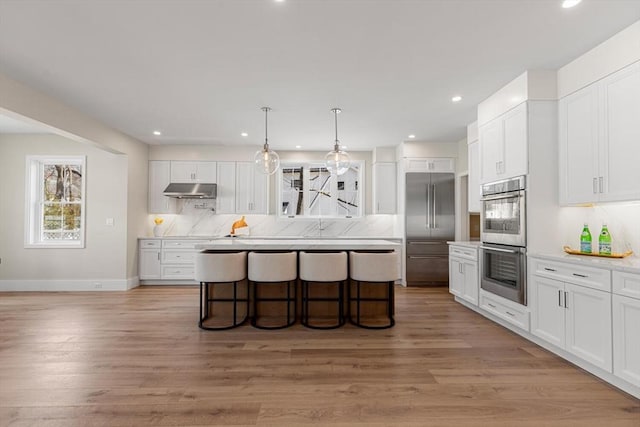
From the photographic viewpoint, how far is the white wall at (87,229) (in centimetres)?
574

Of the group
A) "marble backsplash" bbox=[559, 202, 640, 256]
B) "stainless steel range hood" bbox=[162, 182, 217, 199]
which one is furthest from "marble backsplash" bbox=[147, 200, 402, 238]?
"marble backsplash" bbox=[559, 202, 640, 256]

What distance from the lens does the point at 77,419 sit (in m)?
2.03

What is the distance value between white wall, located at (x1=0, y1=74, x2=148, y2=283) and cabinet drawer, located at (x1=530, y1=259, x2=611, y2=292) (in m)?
5.55

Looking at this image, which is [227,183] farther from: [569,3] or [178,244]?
[569,3]

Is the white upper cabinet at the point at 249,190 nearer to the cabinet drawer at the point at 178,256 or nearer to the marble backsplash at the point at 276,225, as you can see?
the marble backsplash at the point at 276,225

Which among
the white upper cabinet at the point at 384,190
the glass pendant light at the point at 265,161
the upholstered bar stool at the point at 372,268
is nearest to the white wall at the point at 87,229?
the glass pendant light at the point at 265,161

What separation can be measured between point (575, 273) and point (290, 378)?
2.41 meters

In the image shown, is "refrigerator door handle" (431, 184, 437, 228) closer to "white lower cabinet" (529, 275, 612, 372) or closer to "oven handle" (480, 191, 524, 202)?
"oven handle" (480, 191, 524, 202)

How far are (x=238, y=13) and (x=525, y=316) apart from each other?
12.1ft

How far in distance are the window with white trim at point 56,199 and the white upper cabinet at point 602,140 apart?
7010 mm

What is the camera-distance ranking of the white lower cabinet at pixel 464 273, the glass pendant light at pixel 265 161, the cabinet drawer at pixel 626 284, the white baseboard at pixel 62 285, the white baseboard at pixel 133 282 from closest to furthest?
the cabinet drawer at pixel 626 284
the glass pendant light at pixel 265 161
the white lower cabinet at pixel 464 273
the white baseboard at pixel 62 285
the white baseboard at pixel 133 282

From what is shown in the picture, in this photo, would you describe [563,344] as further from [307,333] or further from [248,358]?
[248,358]

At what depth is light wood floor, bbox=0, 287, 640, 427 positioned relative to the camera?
6.75ft

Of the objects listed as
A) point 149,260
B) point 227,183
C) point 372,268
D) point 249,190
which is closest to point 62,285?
point 149,260
